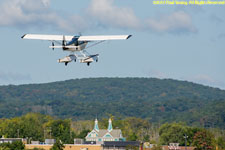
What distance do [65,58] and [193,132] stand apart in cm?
12103

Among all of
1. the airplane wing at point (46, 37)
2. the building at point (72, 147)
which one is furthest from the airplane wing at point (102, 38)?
the building at point (72, 147)

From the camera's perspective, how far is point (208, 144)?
156 m

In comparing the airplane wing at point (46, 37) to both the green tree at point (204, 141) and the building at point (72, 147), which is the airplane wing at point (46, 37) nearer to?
the building at point (72, 147)

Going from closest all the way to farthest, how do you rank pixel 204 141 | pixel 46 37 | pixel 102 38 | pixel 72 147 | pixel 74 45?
1. pixel 74 45
2. pixel 102 38
3. pixel 46 37
4. pixel 72 147
5. pixel 204 141

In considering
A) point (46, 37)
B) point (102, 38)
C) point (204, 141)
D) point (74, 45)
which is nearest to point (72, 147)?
point (204, 141)

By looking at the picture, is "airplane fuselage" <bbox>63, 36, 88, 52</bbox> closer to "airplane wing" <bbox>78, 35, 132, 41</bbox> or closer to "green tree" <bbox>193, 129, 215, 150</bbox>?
"airplane wing" <bbox>78, 35, 132, 41</bbox>

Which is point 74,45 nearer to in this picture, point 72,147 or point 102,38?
point 102,38

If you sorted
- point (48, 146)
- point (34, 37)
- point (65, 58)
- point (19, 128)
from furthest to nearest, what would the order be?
point (19, 128)
point (48, 146)
point (34, 37)
point (65, 58)

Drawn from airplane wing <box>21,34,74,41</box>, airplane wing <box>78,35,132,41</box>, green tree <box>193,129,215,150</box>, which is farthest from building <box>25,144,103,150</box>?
airplane wing <box>78,35,132,41</box>

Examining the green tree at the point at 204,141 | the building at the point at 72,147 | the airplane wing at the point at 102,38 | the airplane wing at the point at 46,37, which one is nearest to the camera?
the airplane wing at the point at 102,38

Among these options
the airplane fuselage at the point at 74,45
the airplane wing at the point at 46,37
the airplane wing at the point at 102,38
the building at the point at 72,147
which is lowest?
the building at the point at 72,147

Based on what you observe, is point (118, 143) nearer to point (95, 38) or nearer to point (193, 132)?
point (193, 132)

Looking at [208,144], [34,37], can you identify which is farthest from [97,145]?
[34,37]

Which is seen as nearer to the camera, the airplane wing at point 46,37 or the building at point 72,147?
the airplane wing at point 46,37
